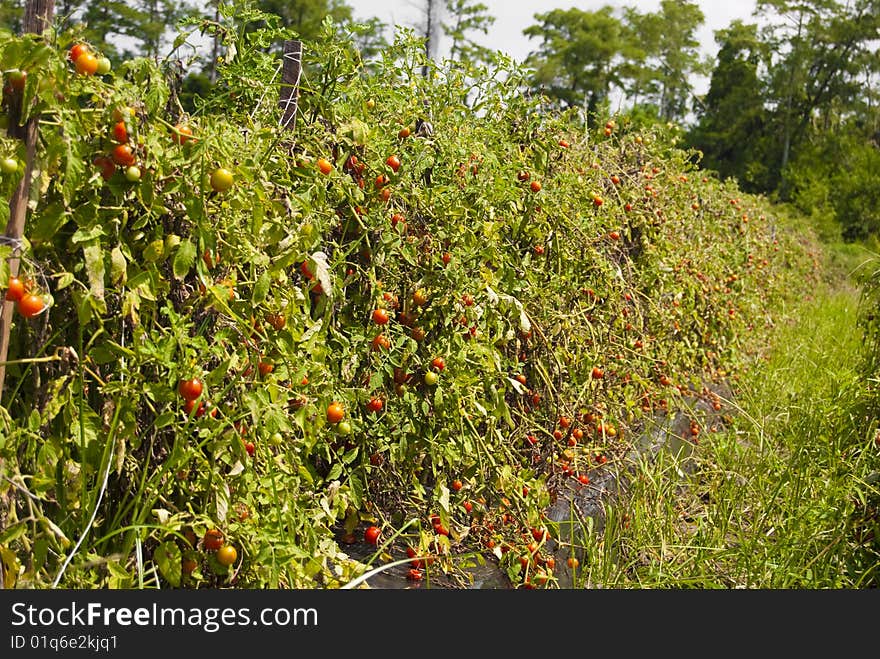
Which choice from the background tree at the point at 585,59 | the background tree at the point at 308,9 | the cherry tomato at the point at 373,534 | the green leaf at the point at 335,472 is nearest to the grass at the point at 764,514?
the cherry tomato at the point at 373,534

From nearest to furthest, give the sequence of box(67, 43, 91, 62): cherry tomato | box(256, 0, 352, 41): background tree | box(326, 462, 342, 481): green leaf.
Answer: box(67, 43, 91, 62): cherry tomato → box(326, 462, 342, 481): green leaf → box(256, 0, 352, 41): background tree

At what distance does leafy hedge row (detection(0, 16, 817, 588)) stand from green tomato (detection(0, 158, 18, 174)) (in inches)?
1.0

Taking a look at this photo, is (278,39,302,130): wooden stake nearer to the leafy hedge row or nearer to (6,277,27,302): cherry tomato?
the leafy hedge row

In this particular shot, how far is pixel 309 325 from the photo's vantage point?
221cm

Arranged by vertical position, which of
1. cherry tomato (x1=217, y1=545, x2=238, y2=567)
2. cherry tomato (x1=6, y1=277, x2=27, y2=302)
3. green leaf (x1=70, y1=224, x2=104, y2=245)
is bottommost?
cherry tomato (x1=217, y1=545, x2=238, y2=567)

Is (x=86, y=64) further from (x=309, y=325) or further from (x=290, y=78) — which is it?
(x=290, y=78)

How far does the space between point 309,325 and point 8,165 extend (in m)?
0.84

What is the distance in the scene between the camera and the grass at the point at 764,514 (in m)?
2.83

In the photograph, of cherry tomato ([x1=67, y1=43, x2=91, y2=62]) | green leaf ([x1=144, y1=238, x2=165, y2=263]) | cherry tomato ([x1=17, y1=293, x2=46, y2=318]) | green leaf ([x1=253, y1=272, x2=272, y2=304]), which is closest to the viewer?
cherry tomato ([x1=17, y1=293, x2=46, y2=318])

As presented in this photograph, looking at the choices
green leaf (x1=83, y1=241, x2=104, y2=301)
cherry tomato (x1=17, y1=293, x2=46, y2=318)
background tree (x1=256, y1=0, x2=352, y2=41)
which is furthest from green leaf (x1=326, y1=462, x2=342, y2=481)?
background tree (x1=256, y1=0, x2=352, y2=41)

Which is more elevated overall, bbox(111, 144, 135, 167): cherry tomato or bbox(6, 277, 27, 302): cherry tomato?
bbox(111, 144, 135, 167): cherry tomato

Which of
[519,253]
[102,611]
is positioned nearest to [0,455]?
[102,611]

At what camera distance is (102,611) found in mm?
1699

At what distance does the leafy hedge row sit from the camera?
1727 mm
